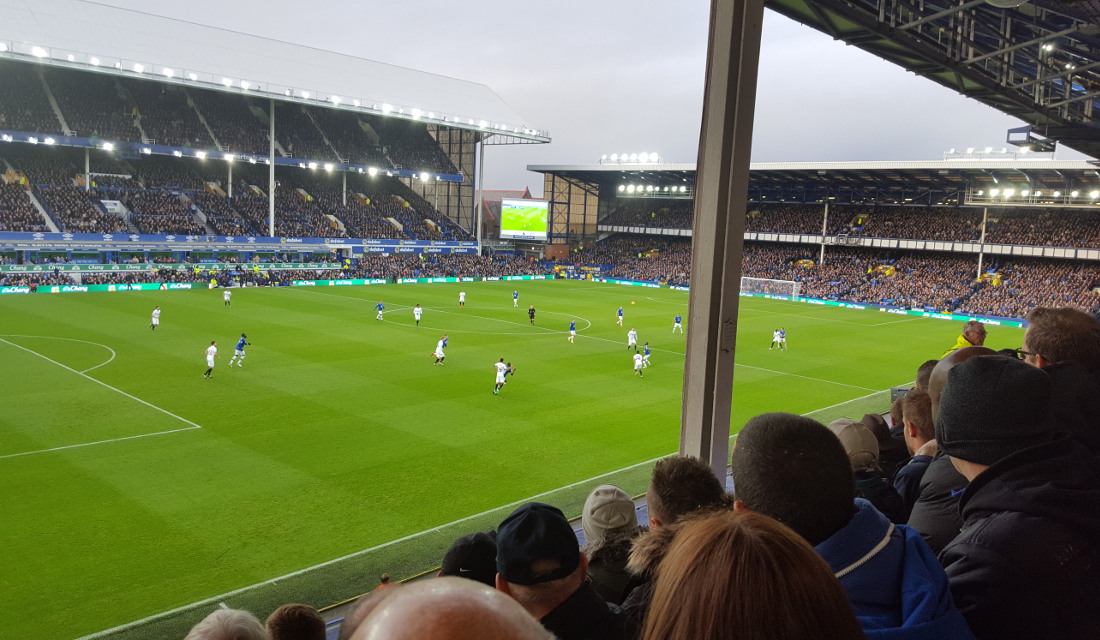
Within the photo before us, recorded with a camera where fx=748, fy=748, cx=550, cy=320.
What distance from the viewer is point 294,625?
3.20m

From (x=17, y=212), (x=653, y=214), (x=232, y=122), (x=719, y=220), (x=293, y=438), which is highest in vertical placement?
(x=232, y=122)

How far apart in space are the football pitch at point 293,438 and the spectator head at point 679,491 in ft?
20.0

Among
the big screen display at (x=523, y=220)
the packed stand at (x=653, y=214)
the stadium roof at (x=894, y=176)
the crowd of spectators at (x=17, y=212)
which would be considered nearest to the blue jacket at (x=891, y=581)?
the stadium roof at (x=894, y=176)

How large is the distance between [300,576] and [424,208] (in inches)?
2275

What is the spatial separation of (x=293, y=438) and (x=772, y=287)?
145 ft

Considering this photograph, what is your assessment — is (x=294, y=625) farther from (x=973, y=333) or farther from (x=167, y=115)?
(x=167, y=115)

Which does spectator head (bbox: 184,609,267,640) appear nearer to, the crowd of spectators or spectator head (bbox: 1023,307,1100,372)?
spectator head (bbox: 1023,307,1100,372)

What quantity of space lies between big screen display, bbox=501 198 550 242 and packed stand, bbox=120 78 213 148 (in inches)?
977

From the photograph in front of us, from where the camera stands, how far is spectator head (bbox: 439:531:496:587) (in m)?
3.12

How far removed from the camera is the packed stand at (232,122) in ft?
171

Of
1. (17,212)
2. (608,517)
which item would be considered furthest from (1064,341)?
(17,212)

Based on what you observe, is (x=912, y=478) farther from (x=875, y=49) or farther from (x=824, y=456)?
(x=875, y=49)

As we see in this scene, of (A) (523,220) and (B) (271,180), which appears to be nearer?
(B) (271,180)

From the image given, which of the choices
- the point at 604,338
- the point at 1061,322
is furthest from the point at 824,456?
the point at 604,338
